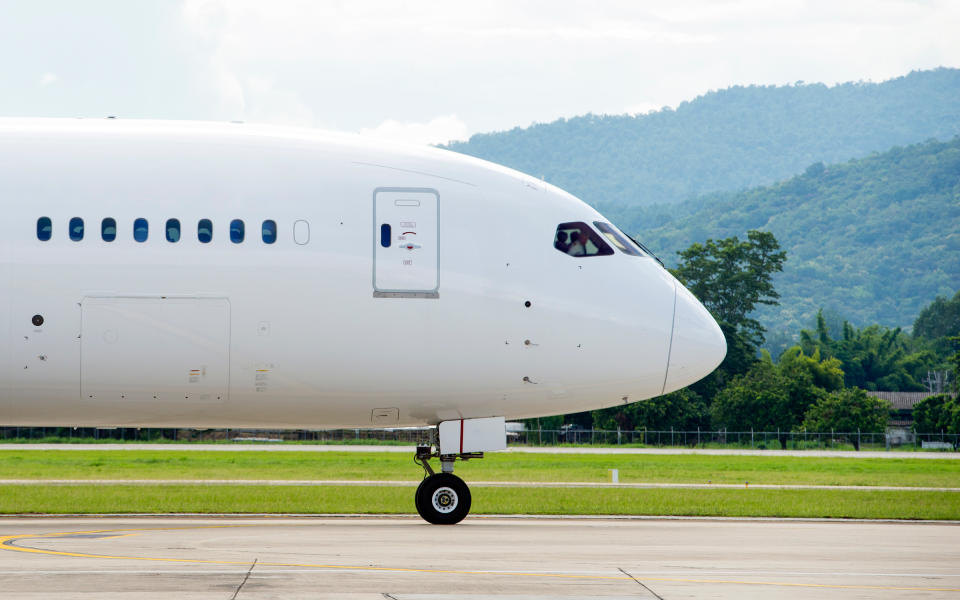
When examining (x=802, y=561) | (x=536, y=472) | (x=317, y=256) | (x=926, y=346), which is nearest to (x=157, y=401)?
(x=317, y=256)

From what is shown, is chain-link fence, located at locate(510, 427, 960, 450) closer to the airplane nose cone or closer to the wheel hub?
the wheel hub

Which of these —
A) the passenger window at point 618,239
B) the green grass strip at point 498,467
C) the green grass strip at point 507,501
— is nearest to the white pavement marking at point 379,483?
the green grass strip at point 507,501

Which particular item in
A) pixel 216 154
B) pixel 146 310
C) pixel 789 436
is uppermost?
pixel 216 154

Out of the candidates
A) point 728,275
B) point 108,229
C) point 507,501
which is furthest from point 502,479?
point 728,275

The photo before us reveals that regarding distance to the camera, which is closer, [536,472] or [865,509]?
[865,509]

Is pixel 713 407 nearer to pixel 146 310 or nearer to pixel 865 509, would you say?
pixel 865 509

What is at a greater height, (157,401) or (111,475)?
(157,401)

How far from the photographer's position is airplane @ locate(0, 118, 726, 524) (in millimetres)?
19203

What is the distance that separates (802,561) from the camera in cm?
1667

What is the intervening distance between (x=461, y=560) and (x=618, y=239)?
24.8 ft

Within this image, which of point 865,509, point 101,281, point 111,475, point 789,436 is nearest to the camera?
point 101,281

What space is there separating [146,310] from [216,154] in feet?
9.31

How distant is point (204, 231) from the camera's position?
63.6ft

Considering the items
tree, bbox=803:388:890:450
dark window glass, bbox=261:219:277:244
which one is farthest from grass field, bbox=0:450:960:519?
tree, bbox=803:388:890:450
